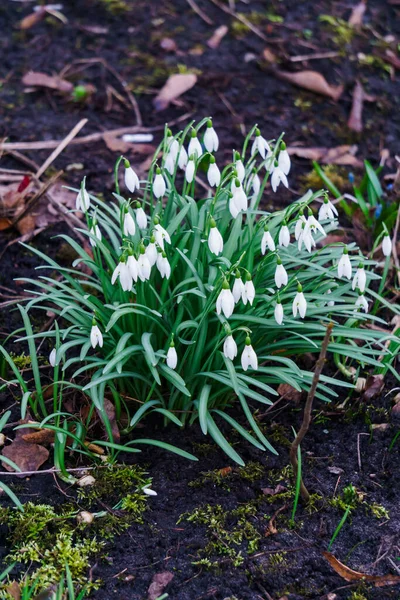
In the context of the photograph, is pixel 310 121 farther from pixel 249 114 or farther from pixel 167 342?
pixel 167 342

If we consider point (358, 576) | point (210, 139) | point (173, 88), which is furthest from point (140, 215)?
point (173, 88)

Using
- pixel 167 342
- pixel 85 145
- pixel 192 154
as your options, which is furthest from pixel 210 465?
pixel 85 145

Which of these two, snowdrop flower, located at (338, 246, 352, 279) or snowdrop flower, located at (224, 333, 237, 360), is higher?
snowdrop flower, located at (338, 246, 352, 279)

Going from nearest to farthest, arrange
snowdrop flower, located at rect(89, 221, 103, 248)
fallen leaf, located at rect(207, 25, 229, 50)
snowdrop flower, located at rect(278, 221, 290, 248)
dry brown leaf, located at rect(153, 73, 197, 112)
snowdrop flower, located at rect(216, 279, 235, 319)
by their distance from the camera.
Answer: snowdrop flower, located at rect(216, 279, 235, 319) → snowdrop flower, located at rect(278, 221, 290, 248) → snowdrop flower, located at rect(89, 221, 103, 248) → dry brown leaf, located at rect(153, 73, 197, 112) → fallen leaf, located at rect(207, 25, 229, 50)

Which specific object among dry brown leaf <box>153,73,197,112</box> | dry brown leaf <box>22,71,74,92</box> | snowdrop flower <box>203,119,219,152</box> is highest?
snowdrop flower <box>203,119,219,152</box>

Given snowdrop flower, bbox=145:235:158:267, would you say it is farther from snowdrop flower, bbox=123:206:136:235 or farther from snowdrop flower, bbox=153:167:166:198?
snowdrop flower, bbox=153:167:166:198

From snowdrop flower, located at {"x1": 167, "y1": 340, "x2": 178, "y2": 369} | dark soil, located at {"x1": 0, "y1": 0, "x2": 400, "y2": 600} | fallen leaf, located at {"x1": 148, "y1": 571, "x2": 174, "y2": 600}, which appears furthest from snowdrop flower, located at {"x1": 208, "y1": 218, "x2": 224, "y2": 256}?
fallen leaf, located at {"x1": 148, "y1": 571, "x2": 174, "y2": 600}
